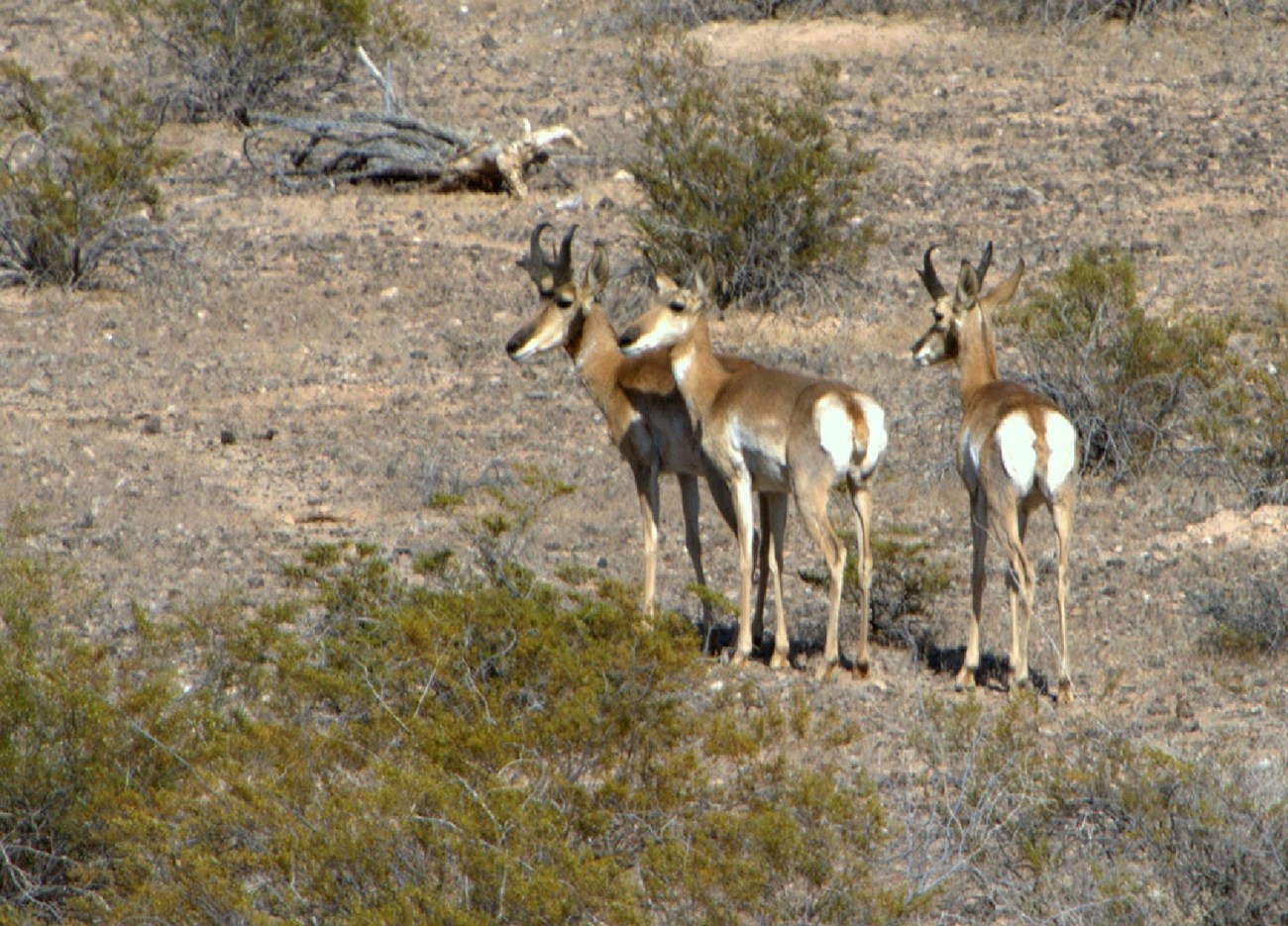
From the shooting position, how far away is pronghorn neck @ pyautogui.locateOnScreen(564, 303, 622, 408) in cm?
1082

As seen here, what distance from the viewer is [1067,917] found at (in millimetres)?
5938

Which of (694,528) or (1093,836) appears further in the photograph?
(694,528)

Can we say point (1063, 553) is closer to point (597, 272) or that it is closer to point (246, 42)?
point (597, 272)

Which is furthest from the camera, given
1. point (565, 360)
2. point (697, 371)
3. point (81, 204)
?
point (81, 204)

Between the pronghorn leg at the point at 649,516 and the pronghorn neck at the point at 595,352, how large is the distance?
0.67 m

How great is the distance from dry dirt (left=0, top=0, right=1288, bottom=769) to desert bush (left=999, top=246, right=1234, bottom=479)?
36 centimetres

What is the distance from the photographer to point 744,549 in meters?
9.42

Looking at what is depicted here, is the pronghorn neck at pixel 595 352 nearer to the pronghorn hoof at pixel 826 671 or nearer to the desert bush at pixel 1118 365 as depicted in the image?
the pronghorn hoof at pixel 826 671

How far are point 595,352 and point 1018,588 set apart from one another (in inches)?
129

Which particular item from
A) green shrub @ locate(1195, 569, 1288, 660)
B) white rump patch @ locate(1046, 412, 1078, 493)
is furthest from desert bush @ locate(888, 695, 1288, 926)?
green shrub @ locate(1195, 569, 1288, 660)

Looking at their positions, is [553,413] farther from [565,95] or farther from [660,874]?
[565,95]

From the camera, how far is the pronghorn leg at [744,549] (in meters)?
9.37

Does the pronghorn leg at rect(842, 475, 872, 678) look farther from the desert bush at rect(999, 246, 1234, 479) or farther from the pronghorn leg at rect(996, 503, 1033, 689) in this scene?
the desert bush at rect(999, 246, 1234, 479)

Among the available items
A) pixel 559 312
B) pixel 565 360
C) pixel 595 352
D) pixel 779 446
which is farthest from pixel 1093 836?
pixel 565 360
